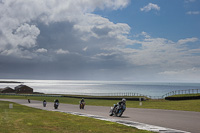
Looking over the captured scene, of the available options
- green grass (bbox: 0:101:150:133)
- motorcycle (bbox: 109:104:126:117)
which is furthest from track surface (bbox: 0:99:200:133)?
green grass (bbox: 0:101:150:133)

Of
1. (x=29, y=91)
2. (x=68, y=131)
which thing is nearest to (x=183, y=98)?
(x=68, y=131)

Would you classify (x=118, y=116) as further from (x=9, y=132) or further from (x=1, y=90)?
(x=1, y=90)

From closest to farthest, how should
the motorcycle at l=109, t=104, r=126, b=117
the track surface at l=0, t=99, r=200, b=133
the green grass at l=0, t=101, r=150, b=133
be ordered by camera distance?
the green grass at l=0, t=101, r=150, b=133 → the track surface at l=0, t=99, r=200, b=133 → the motorcycle at l=109, t=104, r=126, b=117

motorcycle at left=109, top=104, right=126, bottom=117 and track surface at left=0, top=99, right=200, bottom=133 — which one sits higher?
motorcycle at left=109, top=104, right=126, bottom=117

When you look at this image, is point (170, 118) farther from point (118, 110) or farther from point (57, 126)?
point (57, 126)

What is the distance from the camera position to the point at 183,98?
147ft

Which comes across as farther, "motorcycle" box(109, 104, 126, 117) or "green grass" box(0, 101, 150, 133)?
"motorcycle" box(109, 104, 126, 117)

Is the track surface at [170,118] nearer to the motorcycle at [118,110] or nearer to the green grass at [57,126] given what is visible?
the motorcycle at [118,110]

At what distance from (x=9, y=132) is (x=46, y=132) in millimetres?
1713

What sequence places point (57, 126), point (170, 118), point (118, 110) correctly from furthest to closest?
point (118, 110) → point (170, 118) → point (57, 126)

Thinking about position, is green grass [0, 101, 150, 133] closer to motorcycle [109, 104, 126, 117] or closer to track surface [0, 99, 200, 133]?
track surface [0, 99, 200, 133]

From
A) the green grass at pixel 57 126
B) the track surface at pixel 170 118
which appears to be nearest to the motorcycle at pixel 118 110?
the track surface at pixel 170 118

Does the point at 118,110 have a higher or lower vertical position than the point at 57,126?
higher

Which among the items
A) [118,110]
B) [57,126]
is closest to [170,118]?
[118,110]
